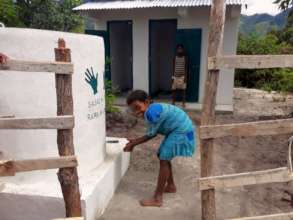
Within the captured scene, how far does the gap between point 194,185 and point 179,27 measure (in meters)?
5.11

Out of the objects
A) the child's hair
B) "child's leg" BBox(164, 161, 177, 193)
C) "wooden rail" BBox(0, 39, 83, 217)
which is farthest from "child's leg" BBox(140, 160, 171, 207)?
"wooden rail" BBox(0, 39, 83, 217)

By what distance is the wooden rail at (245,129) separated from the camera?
2539 mm

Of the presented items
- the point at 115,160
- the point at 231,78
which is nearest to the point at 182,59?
the point at 231,78

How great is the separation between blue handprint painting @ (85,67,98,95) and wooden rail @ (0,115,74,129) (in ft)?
3.47

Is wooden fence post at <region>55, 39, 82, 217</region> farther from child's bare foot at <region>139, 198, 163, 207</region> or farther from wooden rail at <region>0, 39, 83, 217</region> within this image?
child's bare foot at <region>139, 198, 163, 207</region>

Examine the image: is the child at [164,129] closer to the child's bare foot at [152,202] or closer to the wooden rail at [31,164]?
the child's bare foot at [152,202]

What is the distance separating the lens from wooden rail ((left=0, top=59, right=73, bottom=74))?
2.11 m

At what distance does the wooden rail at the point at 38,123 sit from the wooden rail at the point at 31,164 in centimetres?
23

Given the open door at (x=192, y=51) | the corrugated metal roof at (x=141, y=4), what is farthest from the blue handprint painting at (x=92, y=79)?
the open door at (x=192, y=51)

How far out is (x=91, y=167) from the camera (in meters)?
3.47

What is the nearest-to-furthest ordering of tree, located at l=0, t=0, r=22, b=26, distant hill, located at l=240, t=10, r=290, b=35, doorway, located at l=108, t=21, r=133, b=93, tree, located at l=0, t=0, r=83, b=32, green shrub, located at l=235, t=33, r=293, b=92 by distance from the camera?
tree, located at l=0, t=0, r=22, b=26
doorway, located at l=108, t=21, r=133, b=93
tree, located at l=0, t=0, r=83, b=32
green shrub, located at l=235, t=33, r=293, b=92
distant hill, located at l=240, t=10, r=290, b=35

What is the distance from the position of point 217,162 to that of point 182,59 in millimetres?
3783

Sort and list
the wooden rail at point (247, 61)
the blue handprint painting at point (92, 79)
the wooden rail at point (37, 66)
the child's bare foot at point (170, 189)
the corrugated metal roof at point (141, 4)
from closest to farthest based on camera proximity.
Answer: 1. the wooden rail at point (37, 66)
2. the wooden rail at point (247, 61)
3. the blue handprint painting at point (92, 79)
4. the child's bare foot at point (170, 189)
5. the corrugated metal roof at point (141, 4)

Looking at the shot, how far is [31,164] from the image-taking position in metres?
2.16
